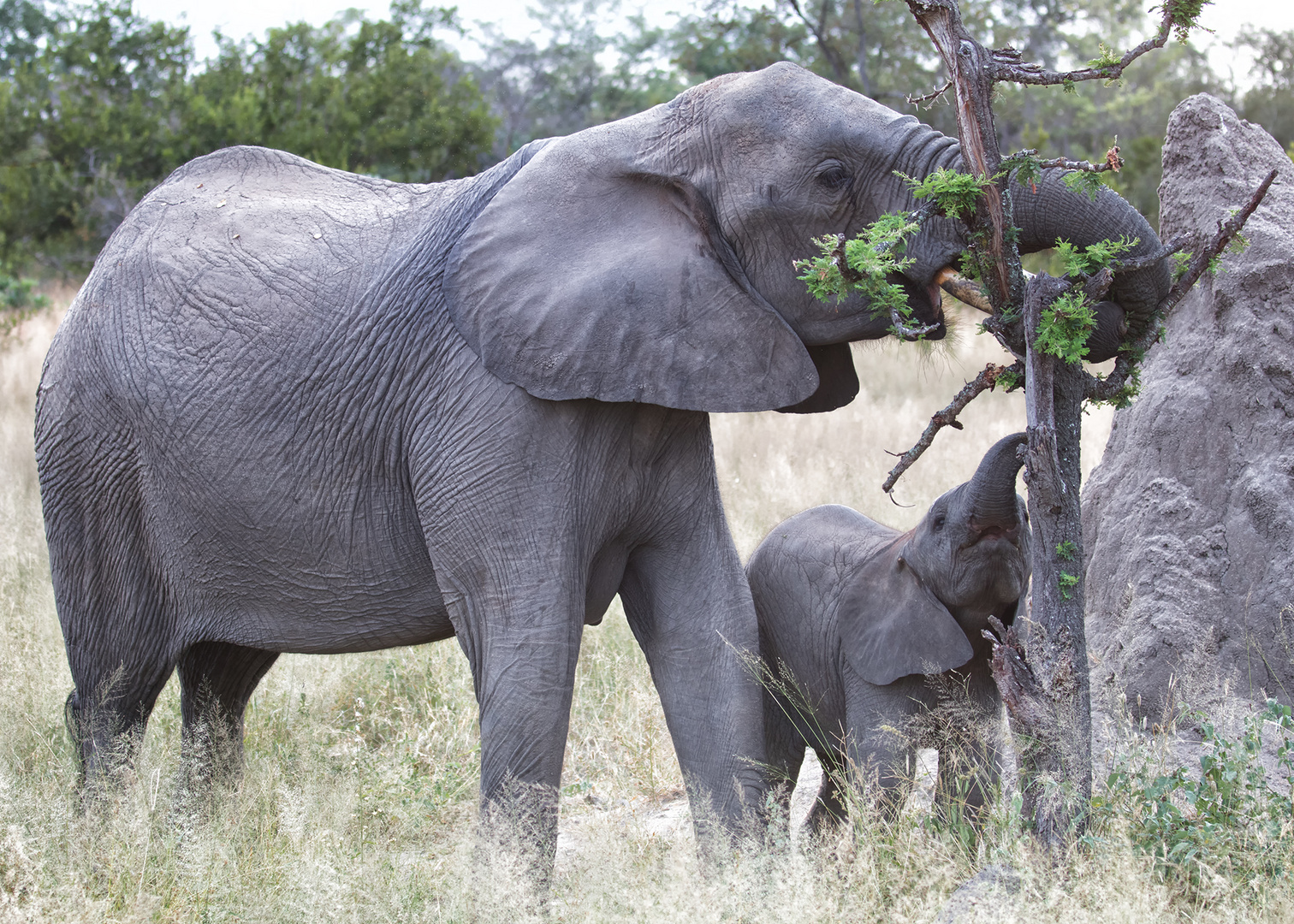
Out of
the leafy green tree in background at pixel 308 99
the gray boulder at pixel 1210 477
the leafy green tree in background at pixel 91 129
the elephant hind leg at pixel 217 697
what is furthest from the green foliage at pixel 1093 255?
the leafy green tree in background at pixel 91 129

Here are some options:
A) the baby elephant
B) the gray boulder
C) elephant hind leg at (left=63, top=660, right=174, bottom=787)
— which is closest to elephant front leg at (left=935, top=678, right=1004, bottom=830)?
the baby elephant

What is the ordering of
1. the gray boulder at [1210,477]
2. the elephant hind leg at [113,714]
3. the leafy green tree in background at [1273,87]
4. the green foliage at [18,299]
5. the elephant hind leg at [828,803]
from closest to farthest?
Answer: the elephant hind leg at [828,803]
the elephant hind leg at [113,714]
the gray boulder at [1210,477]
the green foliage at [18,299]
the leafy green tree in background at [1273,87]

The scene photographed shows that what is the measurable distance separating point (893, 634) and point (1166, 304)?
1198 mm

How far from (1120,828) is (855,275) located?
1.37 meters

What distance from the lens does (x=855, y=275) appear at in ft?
9.63

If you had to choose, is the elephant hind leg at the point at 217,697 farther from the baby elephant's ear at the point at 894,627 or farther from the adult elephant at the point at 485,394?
the baby elephant's ear at the point at 894,627

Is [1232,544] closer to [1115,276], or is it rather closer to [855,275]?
[1115,276]

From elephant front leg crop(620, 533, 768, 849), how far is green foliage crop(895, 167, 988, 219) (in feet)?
3.71

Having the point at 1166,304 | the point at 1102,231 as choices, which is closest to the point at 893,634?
the point at 1166,304

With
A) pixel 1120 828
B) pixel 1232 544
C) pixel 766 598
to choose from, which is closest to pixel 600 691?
pixel 766 598

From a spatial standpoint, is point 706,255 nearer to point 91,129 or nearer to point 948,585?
point 948,585

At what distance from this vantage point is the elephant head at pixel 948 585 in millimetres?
3574

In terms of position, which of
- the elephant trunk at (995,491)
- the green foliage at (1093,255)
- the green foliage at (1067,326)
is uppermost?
the green foliage at (1093,255)

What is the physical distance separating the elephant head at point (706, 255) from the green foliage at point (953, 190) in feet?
0.70
